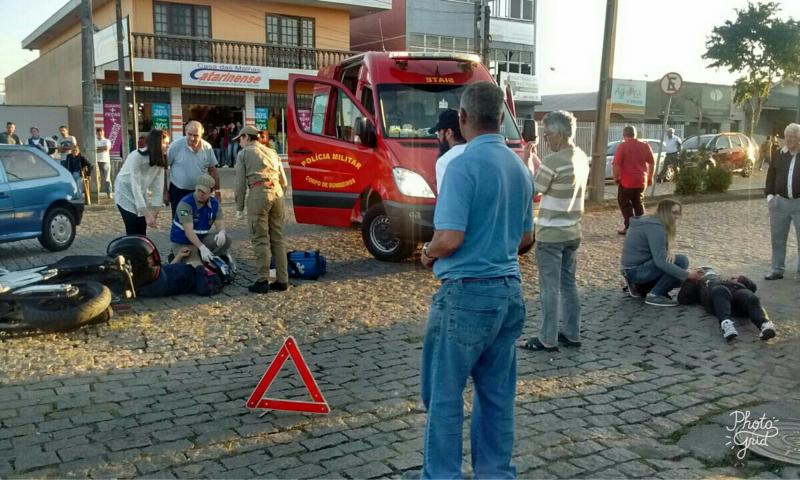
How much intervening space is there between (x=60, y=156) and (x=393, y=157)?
11935 mm

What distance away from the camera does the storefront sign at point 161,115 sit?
27623 millimetres

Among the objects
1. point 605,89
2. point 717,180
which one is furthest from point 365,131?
point 717,180

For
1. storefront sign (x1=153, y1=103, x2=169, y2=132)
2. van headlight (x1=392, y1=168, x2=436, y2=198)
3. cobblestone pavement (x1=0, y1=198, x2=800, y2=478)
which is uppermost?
storefront sign (x1=153, y1=103, x2=169, y2=132)

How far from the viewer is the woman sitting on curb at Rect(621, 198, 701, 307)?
7336 mm

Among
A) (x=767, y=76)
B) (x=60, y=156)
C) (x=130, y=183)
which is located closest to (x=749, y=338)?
(x=130, y=183)

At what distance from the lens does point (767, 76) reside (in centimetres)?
3350

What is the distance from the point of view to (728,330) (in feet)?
21.0

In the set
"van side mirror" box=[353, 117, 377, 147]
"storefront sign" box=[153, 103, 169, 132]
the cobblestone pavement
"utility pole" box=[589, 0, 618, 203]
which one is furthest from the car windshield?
"van side mirror" box=[353, 117, 377, 147]

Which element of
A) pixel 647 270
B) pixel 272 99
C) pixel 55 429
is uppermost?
pixel 272 99

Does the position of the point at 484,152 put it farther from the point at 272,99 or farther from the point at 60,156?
the point at 272,99

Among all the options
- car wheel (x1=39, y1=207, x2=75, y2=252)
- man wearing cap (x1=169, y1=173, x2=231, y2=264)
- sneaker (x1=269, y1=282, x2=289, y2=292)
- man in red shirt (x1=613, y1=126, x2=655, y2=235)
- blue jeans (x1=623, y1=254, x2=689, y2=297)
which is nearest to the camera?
blue jeans (x1=623, y1=254, x2=689, y2=297)

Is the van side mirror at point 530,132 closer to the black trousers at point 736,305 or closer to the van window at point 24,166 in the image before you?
the black trousers at point 736,305

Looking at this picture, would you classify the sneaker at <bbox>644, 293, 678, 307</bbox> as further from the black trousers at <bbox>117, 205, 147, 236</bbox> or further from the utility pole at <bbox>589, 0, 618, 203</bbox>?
the utility pole at <bbox>589, 0, 618, 203</bbox>

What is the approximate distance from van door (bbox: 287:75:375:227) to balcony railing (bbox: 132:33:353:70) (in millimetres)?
17998
